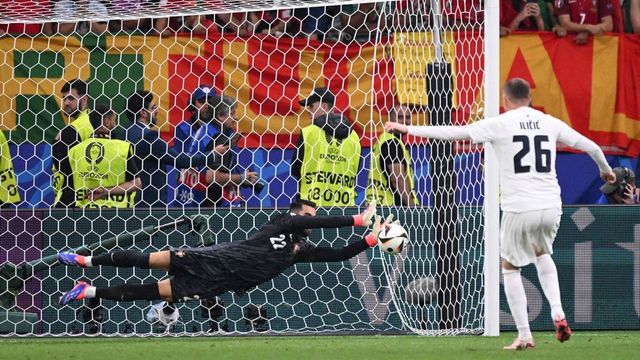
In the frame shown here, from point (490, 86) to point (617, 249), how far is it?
234 cm

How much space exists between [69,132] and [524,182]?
4657mm

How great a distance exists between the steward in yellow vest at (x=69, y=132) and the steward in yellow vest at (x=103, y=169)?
83 millimetres

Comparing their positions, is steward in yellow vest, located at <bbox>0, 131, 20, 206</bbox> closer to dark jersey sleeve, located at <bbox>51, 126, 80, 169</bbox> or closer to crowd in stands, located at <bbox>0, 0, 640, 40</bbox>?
dark jersey sleeve, located at <bbox>51, 126, 80, 169</bbox>

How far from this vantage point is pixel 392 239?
10.9m

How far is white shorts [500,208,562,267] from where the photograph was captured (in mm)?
9680

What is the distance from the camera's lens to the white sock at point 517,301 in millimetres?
9758

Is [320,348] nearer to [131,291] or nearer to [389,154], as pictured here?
[131,291]

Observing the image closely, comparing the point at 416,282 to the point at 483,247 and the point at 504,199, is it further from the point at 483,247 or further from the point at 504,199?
the point at 504,199

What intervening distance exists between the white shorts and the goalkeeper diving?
1455mm

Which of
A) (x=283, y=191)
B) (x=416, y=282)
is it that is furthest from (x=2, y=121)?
(x=416, y=282)

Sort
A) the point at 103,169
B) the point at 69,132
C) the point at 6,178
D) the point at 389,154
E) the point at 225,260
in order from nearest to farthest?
the point at 225,260 → the point at 389,154 → the point at 103,169 → the point at 69,132 → the point at 6,178

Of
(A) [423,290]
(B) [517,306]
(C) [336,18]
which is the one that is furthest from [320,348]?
(C) [336,18]

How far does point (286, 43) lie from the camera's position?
14.7 m

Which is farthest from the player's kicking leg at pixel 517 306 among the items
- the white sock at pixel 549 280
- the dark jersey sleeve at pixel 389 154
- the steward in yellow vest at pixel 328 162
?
the steward in yellow vest at pixel 328 162
